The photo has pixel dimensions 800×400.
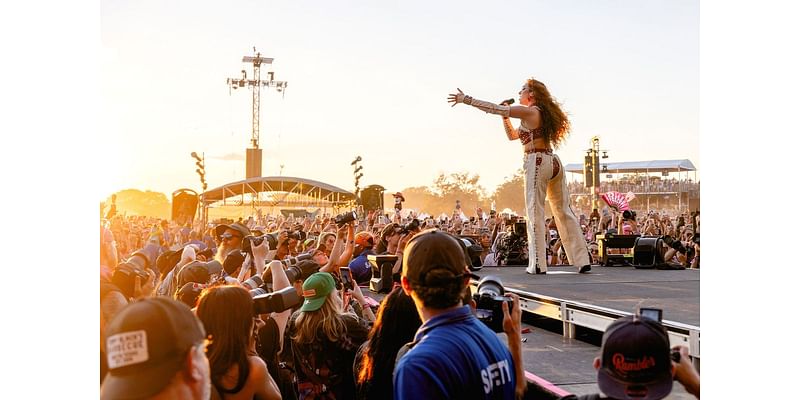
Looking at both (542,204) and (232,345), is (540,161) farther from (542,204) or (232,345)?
(232,345)

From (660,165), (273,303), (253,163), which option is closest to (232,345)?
(273,303)

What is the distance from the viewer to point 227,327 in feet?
Answer: 6.63

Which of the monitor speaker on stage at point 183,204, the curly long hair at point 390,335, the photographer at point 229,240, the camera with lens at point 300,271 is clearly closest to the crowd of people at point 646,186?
the camera with lens at point 300,271

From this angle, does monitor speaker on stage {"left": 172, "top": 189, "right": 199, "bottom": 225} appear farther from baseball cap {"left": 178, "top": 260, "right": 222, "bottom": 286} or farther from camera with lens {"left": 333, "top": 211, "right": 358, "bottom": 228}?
baseball cap {"left": 178, "top": 260, "right": 222, "bottom": 286}

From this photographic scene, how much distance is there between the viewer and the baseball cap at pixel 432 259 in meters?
1.67

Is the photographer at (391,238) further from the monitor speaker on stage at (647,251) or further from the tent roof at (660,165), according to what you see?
the monitor speaker on stage at (647,251)

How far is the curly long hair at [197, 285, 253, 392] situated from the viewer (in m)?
2.00

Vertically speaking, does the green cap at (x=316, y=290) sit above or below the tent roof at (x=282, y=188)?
below

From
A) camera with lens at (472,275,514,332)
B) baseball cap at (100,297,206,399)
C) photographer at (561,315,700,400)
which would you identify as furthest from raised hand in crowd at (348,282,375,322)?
baseball cap at (100,297,206,399)

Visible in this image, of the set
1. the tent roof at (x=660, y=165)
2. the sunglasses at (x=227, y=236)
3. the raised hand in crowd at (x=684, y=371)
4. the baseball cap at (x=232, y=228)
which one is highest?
the tent roof at (x=660, y=165)

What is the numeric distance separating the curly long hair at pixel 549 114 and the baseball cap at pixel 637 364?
439 centimetres

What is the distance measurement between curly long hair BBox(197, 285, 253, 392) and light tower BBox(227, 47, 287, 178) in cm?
262

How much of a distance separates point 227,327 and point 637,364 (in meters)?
1.17

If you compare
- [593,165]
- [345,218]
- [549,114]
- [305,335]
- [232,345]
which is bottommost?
[305,335]
